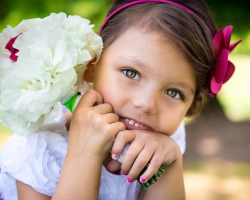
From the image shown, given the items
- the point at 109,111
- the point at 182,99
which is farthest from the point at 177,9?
the point at 109,111

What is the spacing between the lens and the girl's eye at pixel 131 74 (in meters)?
1.62

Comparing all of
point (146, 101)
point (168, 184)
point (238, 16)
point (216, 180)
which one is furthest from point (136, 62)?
point (238, 16)

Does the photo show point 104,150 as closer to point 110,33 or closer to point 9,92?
point 9,92

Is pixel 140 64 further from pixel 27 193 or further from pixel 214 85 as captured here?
pixel 27 193

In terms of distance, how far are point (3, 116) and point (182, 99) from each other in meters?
0.66

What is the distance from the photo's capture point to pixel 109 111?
1.57m

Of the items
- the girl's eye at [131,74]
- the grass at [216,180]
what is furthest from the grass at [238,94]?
the girl's eye at [131,74]

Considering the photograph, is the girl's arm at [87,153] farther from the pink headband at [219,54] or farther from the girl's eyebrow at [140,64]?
the pink headband at [219,54]

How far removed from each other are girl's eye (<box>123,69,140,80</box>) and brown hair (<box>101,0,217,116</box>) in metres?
0.15

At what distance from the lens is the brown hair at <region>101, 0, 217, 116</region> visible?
65.3 inches

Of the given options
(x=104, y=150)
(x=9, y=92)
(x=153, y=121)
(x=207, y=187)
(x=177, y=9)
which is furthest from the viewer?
(x=207, y=187)

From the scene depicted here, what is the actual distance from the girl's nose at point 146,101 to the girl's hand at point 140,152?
82mm

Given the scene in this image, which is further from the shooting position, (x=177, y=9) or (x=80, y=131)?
(x=177, y=9)

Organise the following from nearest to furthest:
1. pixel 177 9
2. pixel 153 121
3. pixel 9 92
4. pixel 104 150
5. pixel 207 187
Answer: pixel 9 92 → pixel 104 150 → pixel 153 121 → pixel 177 9 → pixel 207 187
